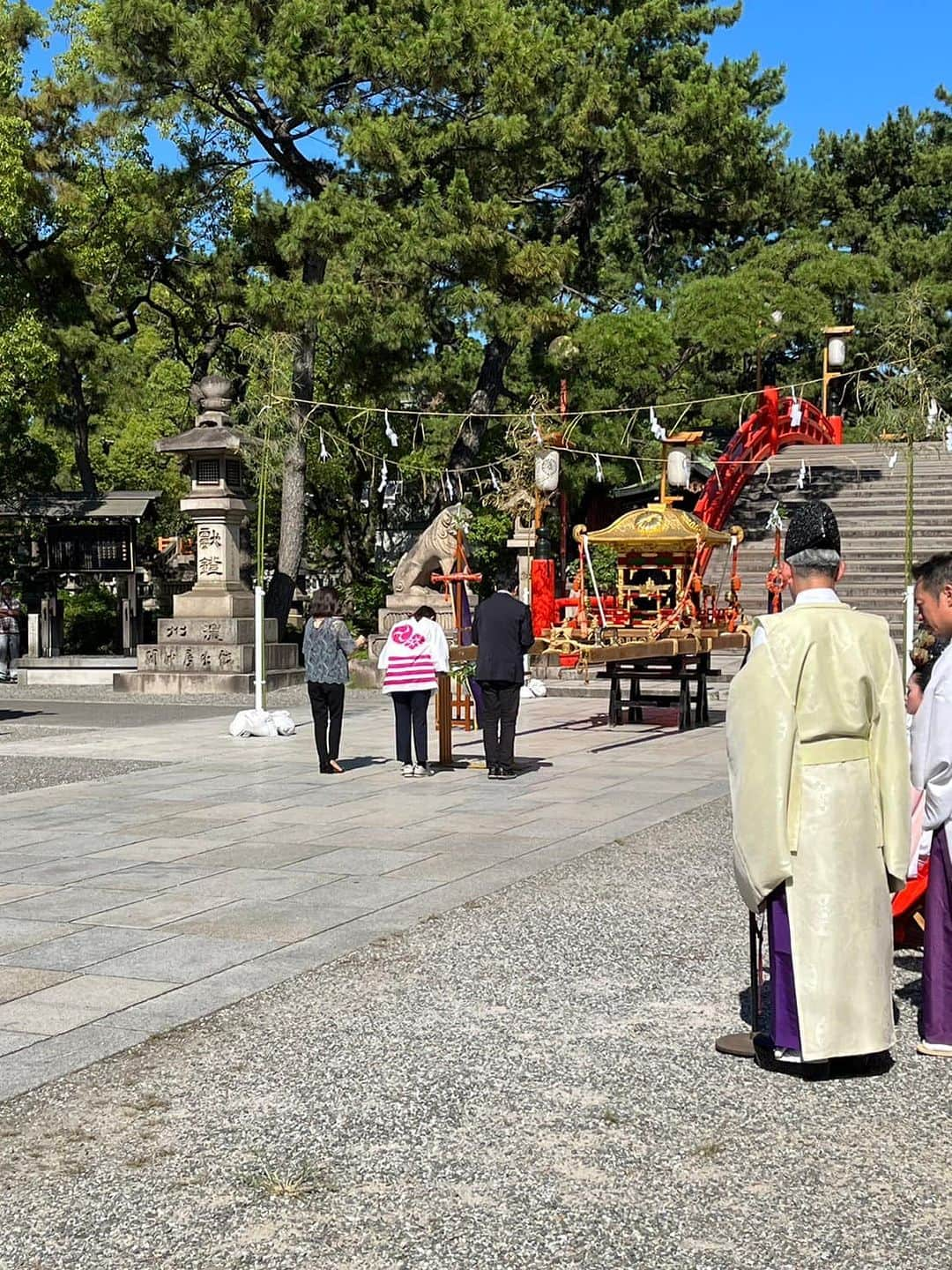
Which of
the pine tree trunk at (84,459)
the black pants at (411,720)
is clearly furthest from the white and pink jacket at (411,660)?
the pine tree trunk at (84,459)

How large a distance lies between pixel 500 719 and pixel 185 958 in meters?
5.30

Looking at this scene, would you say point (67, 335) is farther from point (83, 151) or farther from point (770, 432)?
point (770, 432)

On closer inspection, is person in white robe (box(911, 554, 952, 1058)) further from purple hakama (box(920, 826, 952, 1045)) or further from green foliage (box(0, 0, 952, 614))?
green foliage (box(0, 0, 952, 614))

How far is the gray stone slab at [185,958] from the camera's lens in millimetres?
5586

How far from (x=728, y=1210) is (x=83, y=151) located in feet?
84.0

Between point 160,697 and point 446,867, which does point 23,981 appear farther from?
point 160,697

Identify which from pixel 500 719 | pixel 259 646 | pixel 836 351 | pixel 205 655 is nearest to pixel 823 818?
pixel 500 719

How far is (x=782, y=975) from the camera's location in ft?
14.2

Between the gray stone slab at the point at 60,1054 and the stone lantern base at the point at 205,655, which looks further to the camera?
the stone lantern base at the point at 205,655

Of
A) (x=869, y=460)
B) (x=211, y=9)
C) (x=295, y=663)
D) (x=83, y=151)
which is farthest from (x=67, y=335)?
(x=869, y=460)

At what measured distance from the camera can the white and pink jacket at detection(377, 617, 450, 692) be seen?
11086 millimetres

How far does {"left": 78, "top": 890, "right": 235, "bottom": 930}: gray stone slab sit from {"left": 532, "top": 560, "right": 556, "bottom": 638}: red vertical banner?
1389cm

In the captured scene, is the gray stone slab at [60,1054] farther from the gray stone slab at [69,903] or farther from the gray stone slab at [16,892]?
the gray stone slab at [16,892]

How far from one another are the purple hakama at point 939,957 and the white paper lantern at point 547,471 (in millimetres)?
17404
